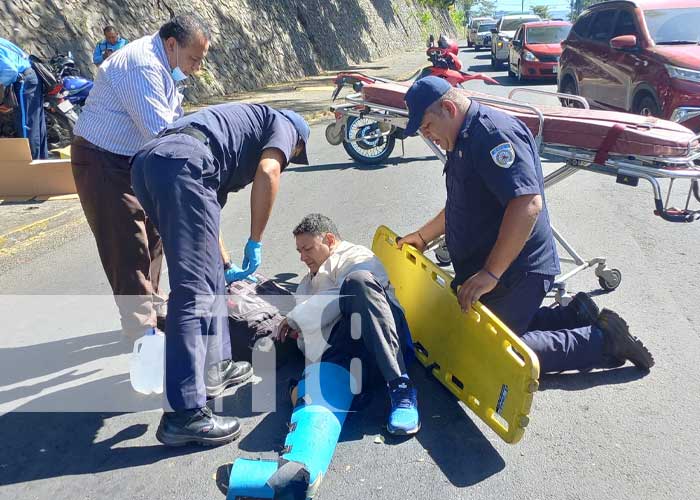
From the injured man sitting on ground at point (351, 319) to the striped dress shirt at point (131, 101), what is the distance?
101 centimetres

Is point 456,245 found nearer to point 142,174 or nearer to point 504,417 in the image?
point 504,417

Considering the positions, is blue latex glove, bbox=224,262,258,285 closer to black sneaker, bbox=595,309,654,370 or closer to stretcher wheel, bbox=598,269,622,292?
black sneaker, bbox=595,309,654,370

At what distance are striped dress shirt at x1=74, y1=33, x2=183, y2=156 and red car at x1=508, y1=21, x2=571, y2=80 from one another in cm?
1723

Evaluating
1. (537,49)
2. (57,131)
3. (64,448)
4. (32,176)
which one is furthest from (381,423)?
(537,49)

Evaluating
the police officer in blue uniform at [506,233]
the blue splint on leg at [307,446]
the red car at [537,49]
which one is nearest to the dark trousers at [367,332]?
the blue splint on leg at [307,446]

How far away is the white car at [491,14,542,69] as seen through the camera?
994 inches

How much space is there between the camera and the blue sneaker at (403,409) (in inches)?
122

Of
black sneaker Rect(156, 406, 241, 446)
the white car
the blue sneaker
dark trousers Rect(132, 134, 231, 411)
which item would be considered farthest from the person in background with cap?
the white car

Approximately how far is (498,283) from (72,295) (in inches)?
132

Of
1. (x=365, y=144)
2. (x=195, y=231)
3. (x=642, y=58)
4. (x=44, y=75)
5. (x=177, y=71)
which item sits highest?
(x=177, y=71)

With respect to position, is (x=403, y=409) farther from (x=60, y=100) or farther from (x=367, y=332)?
(x=60, y=100)

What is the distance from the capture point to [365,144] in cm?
930

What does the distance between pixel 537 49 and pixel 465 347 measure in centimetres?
1793

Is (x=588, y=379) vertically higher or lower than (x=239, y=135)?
lower
